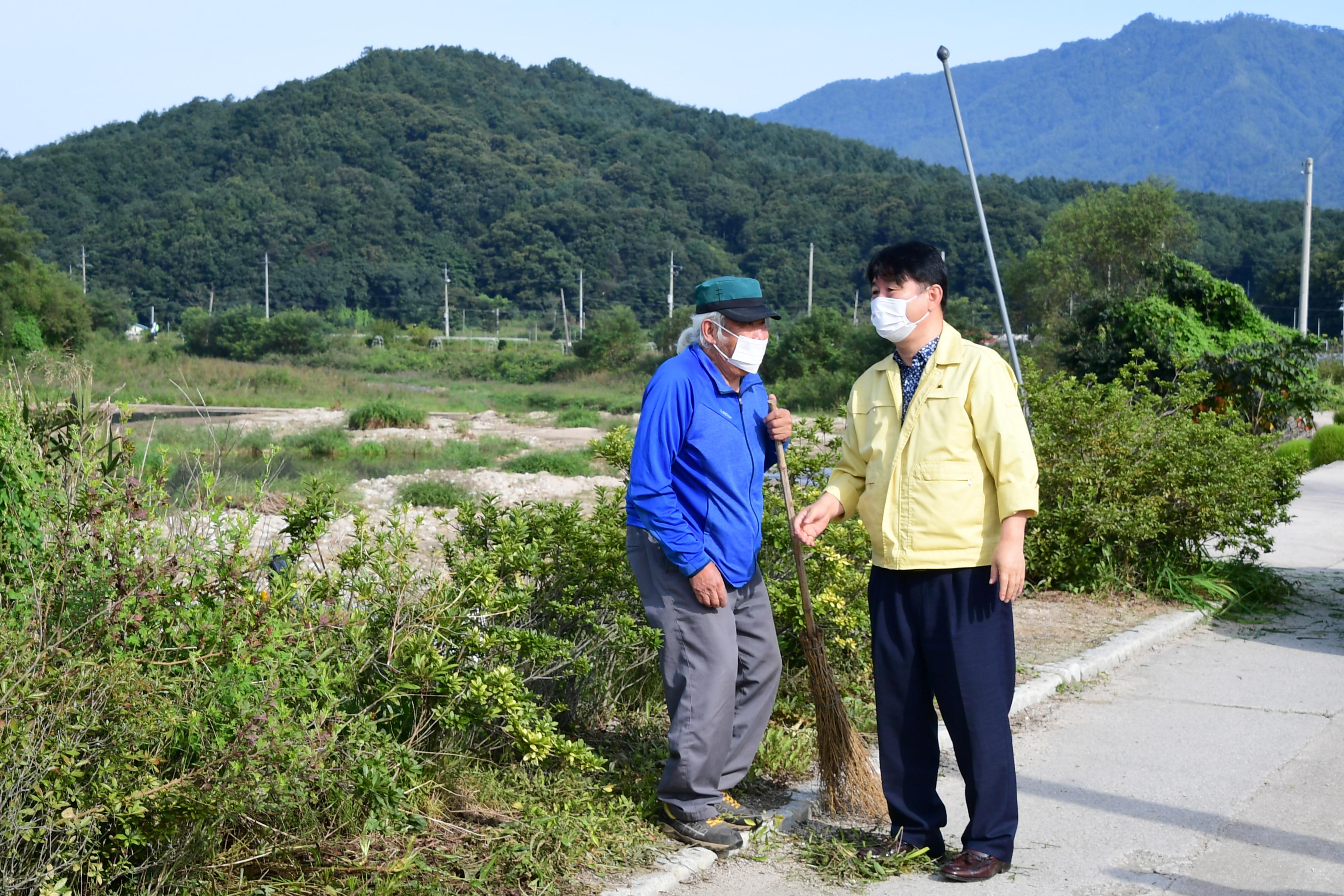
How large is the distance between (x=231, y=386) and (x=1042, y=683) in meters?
51.2

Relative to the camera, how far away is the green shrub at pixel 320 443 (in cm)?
3186

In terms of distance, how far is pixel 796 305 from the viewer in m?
99.3

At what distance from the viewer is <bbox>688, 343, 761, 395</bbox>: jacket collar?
13.8 feet

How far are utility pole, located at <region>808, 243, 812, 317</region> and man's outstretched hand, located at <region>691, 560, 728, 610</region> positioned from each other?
54.0 metres

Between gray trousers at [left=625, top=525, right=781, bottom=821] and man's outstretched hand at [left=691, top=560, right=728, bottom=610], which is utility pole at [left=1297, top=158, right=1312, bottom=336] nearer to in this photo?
gray trousers at [left=625, top=525, right=781, bottom=821]

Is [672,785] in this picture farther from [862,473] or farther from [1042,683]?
[1042,683]

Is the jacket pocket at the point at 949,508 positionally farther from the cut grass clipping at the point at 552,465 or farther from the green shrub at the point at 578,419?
the green shrub at the point at 578,419

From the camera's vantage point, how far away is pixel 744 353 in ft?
13.9

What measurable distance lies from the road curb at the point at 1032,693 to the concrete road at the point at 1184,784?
3.2 inches

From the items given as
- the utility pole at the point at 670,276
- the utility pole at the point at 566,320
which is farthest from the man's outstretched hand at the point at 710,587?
the utility pole at the point at 670,276

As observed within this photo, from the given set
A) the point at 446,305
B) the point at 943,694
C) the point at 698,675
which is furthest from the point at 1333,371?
the point at 446,305

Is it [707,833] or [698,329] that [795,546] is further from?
[707,833]

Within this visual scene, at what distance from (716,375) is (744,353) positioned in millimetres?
133

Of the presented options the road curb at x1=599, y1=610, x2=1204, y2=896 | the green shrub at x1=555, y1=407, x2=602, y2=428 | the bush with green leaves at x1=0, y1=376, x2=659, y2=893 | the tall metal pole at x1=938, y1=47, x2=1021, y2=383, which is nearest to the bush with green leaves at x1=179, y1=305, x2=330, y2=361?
the green shrub at x1=555, y1=407, x2=602, y2=428
